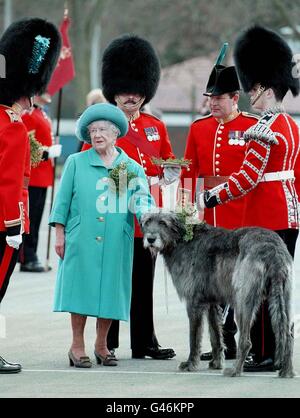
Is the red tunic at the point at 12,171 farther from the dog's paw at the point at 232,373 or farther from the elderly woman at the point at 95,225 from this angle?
the dog's paw at the point at 232,373

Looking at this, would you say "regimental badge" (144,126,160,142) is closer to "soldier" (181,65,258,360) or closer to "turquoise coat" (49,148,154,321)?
"soldier" (181,65,258,360)

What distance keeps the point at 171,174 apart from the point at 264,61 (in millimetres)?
940

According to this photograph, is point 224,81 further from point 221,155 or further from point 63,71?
point 63,71

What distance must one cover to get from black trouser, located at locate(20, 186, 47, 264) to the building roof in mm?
33828

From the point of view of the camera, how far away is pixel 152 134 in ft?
30.9

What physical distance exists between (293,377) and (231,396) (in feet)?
2.50

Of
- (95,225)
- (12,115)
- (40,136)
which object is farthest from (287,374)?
(40,136)

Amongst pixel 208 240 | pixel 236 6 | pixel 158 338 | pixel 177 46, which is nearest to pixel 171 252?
pixel 208 240

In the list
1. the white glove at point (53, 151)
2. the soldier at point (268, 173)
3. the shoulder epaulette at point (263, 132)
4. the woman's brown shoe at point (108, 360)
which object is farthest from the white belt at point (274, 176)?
the white glove at point (53, 151)

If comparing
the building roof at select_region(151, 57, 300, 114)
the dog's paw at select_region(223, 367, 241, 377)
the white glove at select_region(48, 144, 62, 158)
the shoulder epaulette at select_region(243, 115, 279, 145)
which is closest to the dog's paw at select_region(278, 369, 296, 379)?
the dog's paw at select_region(223, 367, 241, 377)

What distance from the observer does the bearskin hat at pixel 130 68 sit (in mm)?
9656

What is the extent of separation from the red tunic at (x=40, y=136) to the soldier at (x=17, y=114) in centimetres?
508

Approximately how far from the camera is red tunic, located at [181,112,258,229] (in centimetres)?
924

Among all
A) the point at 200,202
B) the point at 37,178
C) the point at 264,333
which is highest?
the point at 37,178
